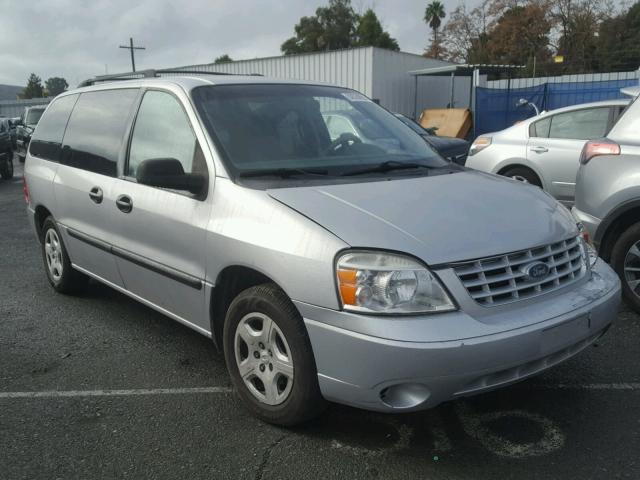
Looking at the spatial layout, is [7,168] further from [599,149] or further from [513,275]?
[513,275]

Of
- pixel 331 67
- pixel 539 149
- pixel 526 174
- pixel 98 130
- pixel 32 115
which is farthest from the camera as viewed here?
pixel 32 115

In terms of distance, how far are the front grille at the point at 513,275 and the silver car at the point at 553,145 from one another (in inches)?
195

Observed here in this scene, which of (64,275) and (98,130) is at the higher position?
(98,130)

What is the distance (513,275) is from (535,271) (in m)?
0.14

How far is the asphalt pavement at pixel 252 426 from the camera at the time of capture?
271 cm

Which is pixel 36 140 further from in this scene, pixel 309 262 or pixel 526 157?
pixel 526 157

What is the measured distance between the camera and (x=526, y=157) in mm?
7965

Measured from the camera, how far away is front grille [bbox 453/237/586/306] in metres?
2.59

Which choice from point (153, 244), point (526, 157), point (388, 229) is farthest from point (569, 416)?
point (526, 157)

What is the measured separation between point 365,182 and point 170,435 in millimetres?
1603

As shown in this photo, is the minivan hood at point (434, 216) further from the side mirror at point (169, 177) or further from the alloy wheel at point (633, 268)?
the alloy wheel at point (633, 268)

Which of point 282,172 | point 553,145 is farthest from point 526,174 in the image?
point 282,172

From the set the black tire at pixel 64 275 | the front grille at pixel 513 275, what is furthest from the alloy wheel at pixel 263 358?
the black tire at pixel 64 275

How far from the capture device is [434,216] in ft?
9.22
